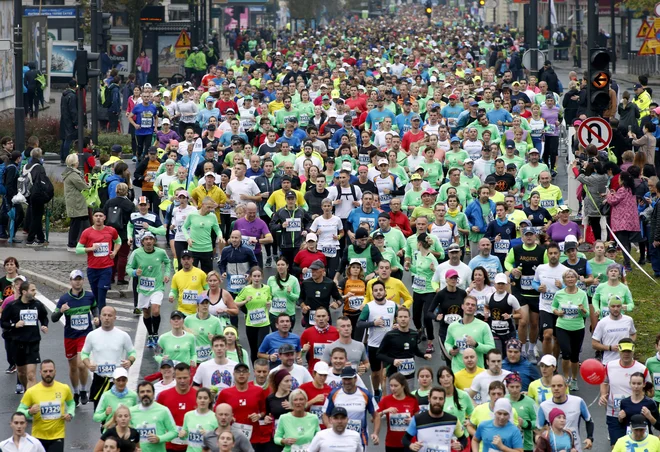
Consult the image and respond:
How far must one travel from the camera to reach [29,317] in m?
16.6

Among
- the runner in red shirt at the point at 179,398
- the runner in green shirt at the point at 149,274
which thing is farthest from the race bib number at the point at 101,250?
the runner in red shirt at the point at 179,398

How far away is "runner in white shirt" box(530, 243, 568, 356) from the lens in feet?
56.9

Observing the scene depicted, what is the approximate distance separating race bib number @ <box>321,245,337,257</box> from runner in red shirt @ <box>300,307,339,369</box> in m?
4.40

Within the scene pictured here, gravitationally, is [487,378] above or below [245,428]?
above

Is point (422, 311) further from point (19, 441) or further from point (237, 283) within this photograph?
point (19, 441)

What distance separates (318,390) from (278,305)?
3.42 meters

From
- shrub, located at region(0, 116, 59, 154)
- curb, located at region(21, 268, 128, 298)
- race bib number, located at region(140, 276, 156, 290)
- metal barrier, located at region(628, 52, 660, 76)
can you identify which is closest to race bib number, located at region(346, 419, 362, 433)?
race bib number, located at region(140, 276, 156, 290)

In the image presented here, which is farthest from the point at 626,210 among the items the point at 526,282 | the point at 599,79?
the point at 526,282

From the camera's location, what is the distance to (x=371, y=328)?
1631cm

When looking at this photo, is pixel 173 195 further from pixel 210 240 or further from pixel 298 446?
pixel 298 446

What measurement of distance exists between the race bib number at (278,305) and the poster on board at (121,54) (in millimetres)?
32656

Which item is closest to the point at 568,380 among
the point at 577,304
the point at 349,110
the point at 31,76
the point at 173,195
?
the point at 577,304

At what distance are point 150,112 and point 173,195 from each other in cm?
830

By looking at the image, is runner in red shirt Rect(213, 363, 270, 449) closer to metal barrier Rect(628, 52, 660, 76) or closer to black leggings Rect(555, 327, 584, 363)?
black leggings Rect(555, 327, 584, 363)
